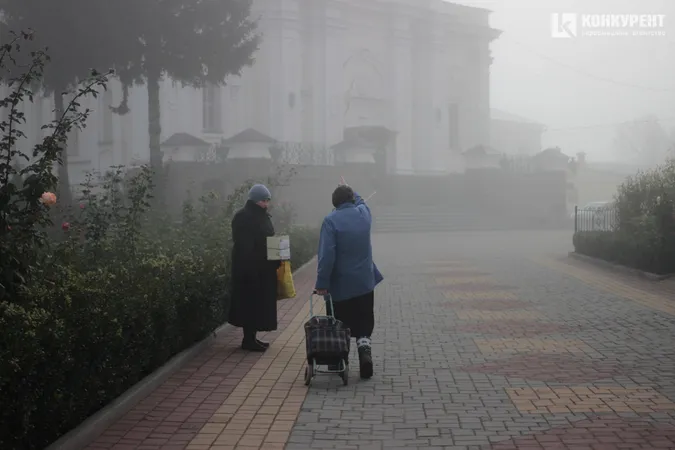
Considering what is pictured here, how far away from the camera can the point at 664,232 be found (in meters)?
17.4

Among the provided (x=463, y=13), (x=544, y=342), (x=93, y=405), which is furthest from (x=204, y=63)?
(x=463, y=13)

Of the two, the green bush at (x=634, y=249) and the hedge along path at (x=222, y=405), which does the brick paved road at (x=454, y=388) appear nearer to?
the hedge along path at (x=222, y=405)

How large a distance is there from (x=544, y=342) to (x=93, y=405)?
18.0ft

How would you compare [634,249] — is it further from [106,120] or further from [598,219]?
[106,120]

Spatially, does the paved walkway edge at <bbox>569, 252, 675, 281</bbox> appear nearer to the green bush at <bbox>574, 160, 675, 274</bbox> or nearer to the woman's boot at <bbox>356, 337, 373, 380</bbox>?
the green bush at <bbox>574, 160, 675, 274</bbox>

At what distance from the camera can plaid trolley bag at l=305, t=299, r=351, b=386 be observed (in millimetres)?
7680

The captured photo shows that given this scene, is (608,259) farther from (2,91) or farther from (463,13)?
(2,91)

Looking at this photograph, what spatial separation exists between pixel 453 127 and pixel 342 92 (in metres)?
8.86

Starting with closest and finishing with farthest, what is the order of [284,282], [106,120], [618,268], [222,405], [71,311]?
[71,311] < [222,405] < [284,282] < [618,268] < [106,120]

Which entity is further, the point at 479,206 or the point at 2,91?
A: the point at 2,91

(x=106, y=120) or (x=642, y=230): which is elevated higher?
(x=106, y=120)

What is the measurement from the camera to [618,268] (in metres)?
18.7

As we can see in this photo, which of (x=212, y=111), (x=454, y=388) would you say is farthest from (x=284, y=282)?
(x=212, y=111)

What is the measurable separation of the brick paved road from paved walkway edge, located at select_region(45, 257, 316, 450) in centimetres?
9
